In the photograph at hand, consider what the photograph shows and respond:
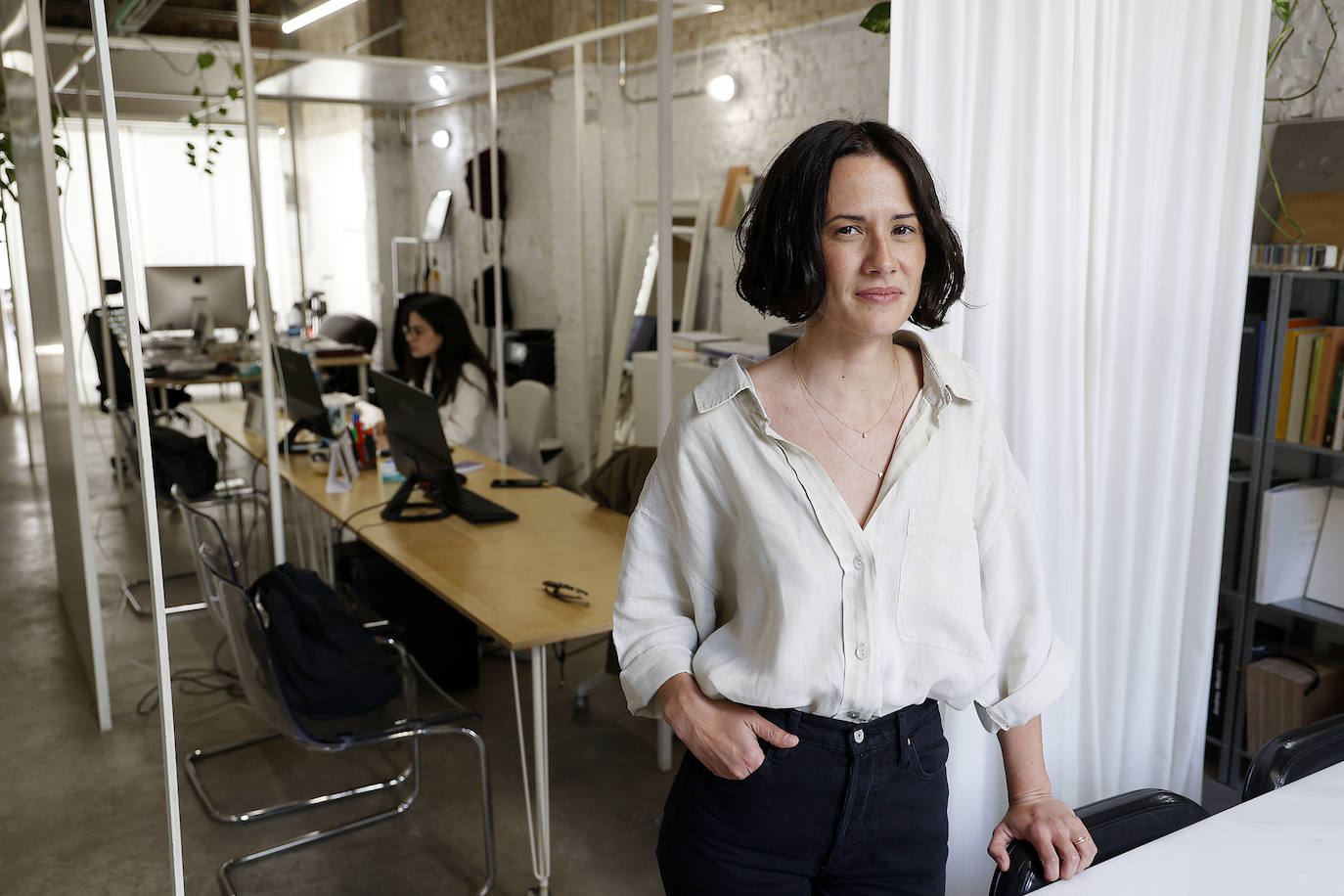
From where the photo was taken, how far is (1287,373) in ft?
10.1

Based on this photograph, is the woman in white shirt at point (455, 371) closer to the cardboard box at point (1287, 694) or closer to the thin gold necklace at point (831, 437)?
the cardboard box at point (1287, 694)

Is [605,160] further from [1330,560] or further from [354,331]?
[1330,560]

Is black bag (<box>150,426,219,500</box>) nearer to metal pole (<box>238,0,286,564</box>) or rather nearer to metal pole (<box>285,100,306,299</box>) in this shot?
metal pole (<box>238,0,286,564</box>)

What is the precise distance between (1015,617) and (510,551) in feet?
6.74

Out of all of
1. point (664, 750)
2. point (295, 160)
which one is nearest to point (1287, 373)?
point (664, 750)

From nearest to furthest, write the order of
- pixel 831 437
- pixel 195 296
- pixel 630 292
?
pixel 831 437 < pixel 630 292 < pixel 195 296

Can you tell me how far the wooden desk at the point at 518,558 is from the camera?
2.66 m

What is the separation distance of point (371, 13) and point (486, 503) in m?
7.53

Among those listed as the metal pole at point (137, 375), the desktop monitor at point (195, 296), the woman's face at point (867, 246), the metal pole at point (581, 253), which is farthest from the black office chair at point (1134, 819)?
the desktop monitor at point (195, 296)

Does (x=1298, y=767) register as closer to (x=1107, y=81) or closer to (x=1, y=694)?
Answer: (x=1107, y=81)

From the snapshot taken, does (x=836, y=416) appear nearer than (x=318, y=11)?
Yes

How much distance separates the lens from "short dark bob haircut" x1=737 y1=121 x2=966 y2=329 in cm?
132

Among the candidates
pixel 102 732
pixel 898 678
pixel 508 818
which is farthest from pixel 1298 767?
pixel 102 732

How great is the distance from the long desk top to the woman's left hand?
4.40 ft
